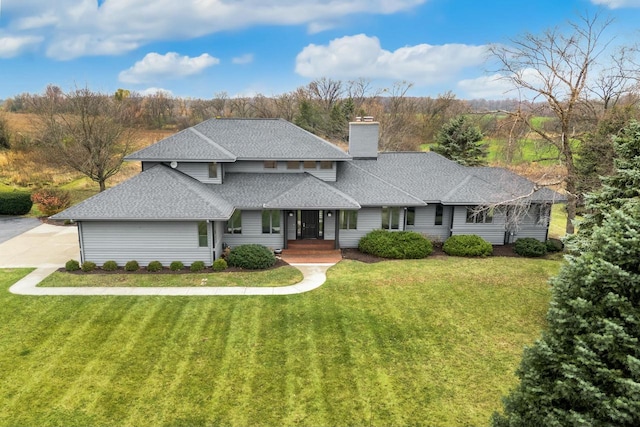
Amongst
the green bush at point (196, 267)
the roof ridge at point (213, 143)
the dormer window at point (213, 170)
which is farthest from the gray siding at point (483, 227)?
the green bush at point (196, 267)

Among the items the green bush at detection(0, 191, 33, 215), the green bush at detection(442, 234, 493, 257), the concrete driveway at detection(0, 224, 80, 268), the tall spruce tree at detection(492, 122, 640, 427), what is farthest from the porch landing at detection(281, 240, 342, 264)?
the green bush at detection(0, 191, 33, 215)

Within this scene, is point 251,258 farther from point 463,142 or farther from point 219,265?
point 463,142

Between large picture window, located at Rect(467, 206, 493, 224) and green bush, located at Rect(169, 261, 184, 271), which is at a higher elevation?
large picture window, located at Rect(467, 206, 493, 224)

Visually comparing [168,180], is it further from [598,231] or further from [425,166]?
[598,231]

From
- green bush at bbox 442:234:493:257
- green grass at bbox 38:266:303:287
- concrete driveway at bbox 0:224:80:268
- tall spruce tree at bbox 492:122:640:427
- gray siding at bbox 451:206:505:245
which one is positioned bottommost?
green grass at bbox 38:266:303:287

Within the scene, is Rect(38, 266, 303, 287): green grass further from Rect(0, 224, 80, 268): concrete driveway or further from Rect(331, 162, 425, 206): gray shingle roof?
Rect(331, 162, 425, 206): gray shingle roof

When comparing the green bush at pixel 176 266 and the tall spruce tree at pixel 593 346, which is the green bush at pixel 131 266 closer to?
the green bush at pixel 176 266
